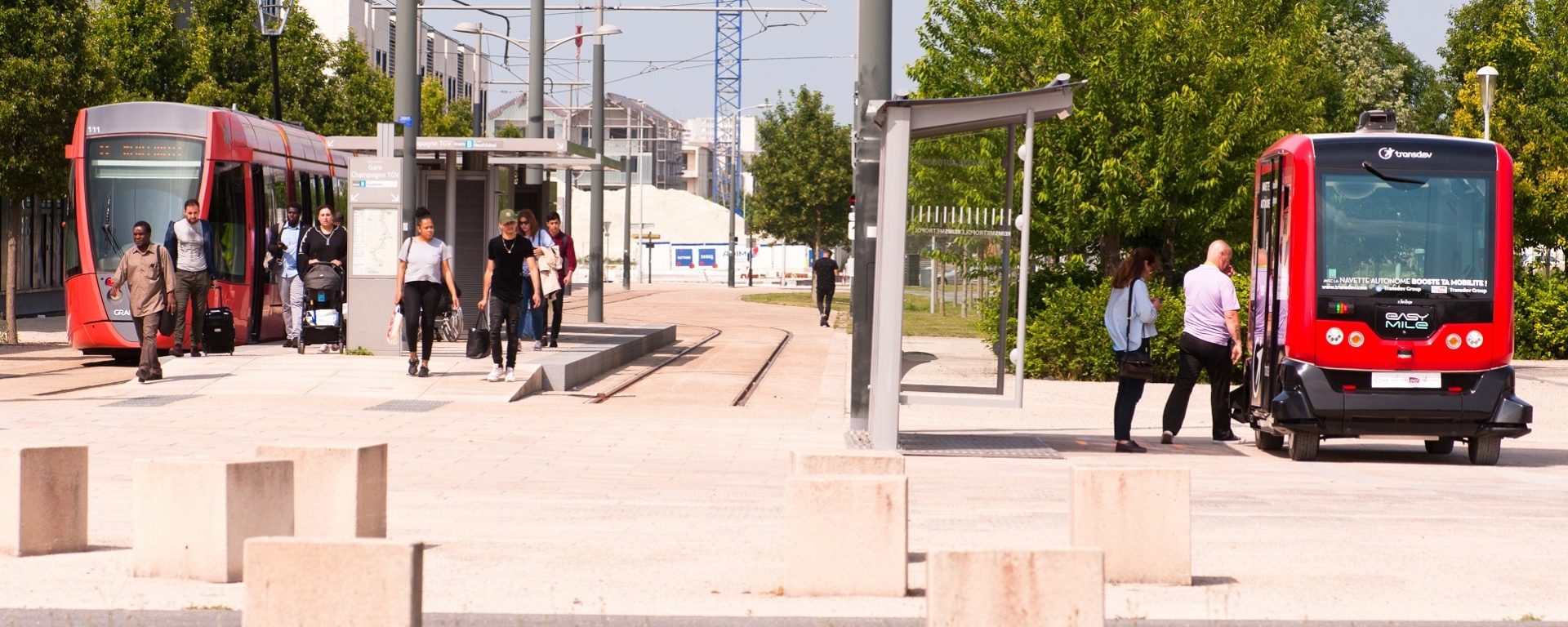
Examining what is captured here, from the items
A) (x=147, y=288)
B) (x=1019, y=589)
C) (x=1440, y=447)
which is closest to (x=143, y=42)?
(x=147, y=288)

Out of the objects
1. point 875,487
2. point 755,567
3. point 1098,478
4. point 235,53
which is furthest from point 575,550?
point 235,53

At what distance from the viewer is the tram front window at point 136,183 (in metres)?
21.6

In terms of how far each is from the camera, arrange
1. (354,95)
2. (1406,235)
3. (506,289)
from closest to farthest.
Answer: (1406,235), (506,289), (354,95)

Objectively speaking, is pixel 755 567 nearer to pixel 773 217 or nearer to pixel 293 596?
pixel 293 596

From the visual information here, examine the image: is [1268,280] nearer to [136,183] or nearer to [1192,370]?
[1192,370]

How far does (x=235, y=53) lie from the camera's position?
4109cm

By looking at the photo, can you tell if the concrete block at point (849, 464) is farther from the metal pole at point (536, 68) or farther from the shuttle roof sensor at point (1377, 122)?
the metal pole at point (536, 68)

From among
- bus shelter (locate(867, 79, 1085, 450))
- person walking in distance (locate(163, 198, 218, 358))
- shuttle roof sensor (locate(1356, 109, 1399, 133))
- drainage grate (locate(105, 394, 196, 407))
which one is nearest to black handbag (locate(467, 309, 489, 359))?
person walking in distance (locate(163, 198, 218, 358))

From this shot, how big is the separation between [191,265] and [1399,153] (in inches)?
483

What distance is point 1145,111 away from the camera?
71.4 ft

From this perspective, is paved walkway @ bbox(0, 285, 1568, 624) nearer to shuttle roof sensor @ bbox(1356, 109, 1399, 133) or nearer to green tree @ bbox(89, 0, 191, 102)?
shuttle roof sensor @ bbox(1356, 109, 1399, 133)

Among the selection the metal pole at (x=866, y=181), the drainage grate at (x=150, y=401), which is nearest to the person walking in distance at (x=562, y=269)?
the drainage grate at (x=150, y=401)

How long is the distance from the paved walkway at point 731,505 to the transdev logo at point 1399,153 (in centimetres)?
216

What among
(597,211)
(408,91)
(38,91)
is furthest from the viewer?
(597,211)
